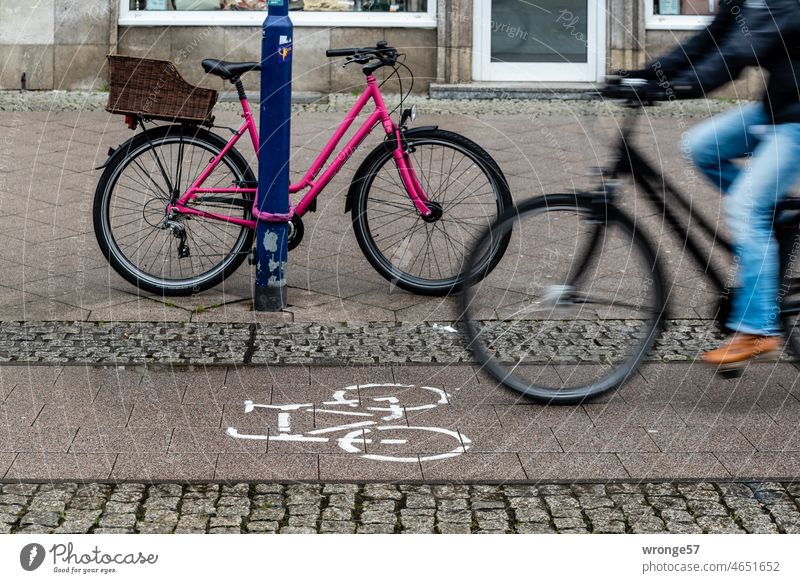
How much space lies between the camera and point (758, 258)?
15.0 feet

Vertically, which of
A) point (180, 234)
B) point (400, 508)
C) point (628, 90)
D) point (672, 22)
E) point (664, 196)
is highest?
point (672, 22)

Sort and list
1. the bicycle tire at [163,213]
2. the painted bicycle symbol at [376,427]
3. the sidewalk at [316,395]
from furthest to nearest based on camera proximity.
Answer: the bicycle tire at [163,213] → the painted bicycle symbol at [376,427] → the sidewalk at [316,395]

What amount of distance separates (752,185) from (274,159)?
2241 mm

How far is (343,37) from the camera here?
40.9ft

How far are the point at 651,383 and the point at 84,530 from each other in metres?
2.41

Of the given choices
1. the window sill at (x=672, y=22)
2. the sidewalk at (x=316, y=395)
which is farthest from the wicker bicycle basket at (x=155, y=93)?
the window sill at (x=672, y=22)

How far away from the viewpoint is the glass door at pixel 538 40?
41.2ft

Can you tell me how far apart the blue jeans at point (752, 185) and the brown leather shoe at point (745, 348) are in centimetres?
3

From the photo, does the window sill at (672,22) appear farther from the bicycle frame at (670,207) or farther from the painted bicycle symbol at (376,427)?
the painted bicycle symbol at (376,427)

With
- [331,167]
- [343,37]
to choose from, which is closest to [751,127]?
[331,167]

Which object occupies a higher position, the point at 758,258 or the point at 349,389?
the point at 758,258

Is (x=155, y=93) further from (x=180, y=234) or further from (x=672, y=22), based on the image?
(x=672, y=22)
